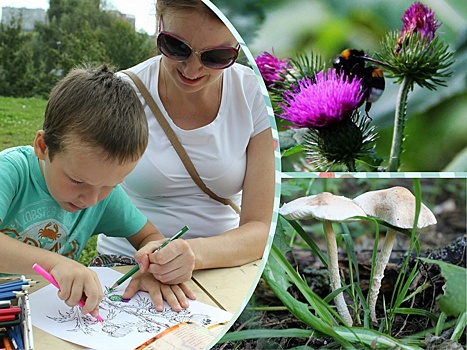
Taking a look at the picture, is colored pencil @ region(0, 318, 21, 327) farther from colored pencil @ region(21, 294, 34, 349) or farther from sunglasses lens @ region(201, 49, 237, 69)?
sunglasses lens @ region(201, 49, 237, 69)

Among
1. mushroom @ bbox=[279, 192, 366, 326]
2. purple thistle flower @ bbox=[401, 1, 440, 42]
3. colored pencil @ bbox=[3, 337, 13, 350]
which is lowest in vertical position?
colored pencil @ bbox=[3, 337, 13, 350]

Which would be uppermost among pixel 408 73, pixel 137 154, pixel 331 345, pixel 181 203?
pixel 408 73

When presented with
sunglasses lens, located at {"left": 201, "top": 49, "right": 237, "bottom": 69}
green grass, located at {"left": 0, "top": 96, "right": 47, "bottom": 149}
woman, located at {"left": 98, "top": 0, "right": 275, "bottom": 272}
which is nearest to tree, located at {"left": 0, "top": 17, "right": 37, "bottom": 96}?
green grass, located at {"left": 0, "top": 96, "right": 47, "bottom": 149}

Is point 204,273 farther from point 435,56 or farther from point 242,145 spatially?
point 435,56

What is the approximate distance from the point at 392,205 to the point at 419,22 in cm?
23

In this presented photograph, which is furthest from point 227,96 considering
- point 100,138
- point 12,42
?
point 12,42

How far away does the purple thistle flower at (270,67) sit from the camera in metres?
0.84

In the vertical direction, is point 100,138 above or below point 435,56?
below

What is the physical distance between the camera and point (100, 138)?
2.93 feet

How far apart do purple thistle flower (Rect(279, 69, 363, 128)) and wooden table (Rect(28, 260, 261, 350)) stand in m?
0.21

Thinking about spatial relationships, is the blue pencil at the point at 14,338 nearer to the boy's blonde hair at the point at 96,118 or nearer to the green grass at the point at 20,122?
the boy's blonde hair at the point at 96,118

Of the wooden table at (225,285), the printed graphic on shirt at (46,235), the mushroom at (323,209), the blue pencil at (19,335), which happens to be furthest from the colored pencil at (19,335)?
the mushroom at (323,209)

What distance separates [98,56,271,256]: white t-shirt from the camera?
1147 millimetres

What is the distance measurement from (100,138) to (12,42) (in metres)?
1.06
